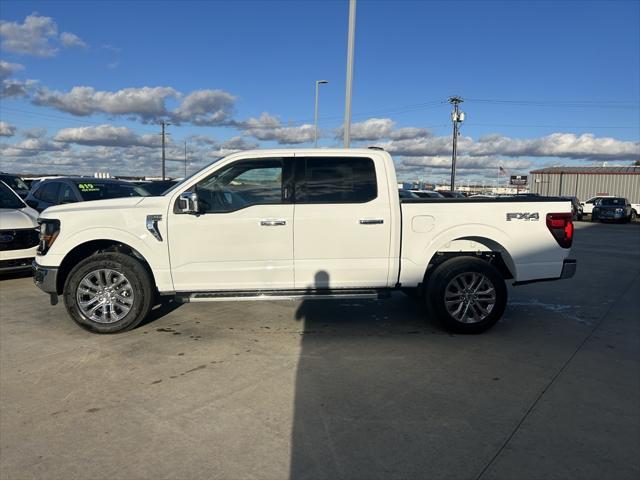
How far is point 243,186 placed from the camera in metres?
5.57

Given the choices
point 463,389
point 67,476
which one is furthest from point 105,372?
point 463,389

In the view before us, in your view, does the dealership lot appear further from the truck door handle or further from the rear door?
the truck door handle

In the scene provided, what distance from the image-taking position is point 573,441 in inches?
131

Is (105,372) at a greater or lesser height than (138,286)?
lesser

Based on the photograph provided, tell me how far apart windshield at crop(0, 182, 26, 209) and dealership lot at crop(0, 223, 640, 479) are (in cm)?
310

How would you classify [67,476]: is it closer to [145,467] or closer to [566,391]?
[145,467]

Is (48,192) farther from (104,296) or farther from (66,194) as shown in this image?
(104,296)

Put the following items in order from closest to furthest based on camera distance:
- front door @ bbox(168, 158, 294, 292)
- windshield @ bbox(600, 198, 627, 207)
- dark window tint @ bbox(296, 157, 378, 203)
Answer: front door @ bbox(168, 158, 294, 292) → dark window tint @ bbox(296, 157, 378, 203) → windshield @ bbox(600, 198, 627, 207)

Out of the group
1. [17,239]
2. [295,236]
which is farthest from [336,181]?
[17,239]

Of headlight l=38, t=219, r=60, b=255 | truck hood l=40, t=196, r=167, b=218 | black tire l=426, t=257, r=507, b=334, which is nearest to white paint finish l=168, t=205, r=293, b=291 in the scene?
truck hood l=40, t=196, r=167, b=218

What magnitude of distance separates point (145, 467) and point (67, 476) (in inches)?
17.1

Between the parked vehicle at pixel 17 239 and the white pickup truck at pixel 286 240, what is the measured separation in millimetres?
2878

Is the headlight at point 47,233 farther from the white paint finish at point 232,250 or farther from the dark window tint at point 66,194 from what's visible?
the dark window tint at point 66,194

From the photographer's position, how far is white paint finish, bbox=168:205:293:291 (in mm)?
5445
